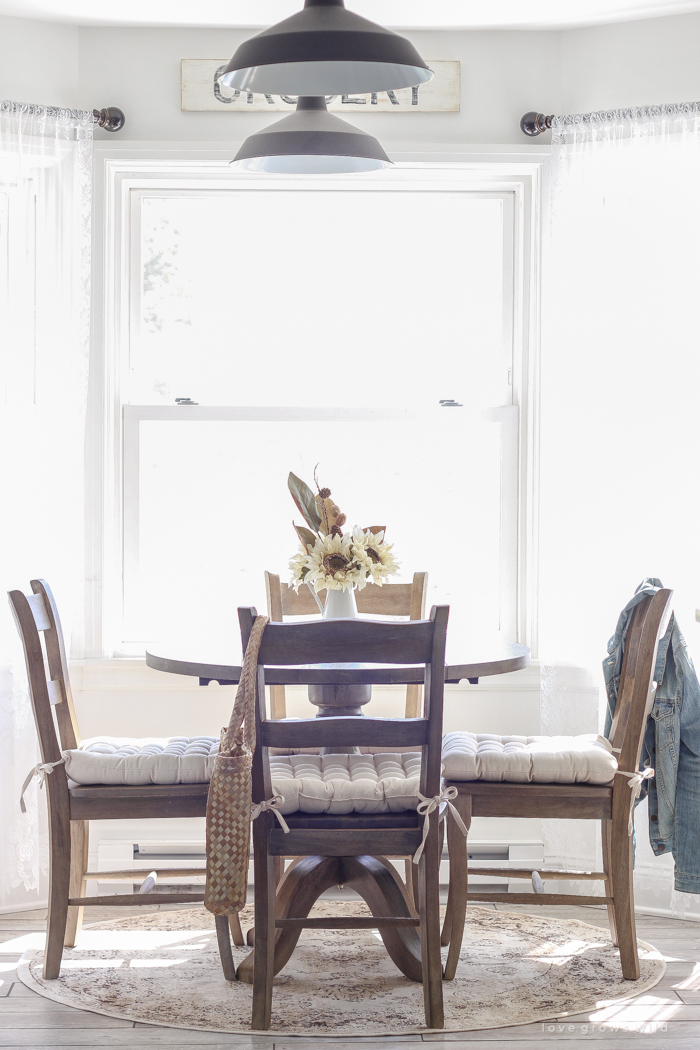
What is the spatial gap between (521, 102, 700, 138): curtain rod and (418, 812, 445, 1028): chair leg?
88.8 inches

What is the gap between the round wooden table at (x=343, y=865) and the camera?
240 centimetres

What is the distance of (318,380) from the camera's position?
11.7ft

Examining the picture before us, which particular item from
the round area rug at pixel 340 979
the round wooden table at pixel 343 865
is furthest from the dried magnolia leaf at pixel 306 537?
the round area rug at pixel 340 979

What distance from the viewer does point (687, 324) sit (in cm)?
322

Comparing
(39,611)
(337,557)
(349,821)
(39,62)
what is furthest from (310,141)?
(349,821)

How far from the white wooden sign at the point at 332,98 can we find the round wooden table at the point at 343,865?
1814mm

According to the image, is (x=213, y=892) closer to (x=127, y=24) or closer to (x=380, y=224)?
(x=380, y=224)

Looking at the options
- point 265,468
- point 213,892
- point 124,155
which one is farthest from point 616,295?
point 213,892

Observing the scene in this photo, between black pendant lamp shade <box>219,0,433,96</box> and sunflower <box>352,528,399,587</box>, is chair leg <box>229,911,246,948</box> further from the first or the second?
black pendant lamp shade <box>219,0,433,96</box>

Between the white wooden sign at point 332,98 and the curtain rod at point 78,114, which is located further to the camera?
the white wooden sign at point 332,98

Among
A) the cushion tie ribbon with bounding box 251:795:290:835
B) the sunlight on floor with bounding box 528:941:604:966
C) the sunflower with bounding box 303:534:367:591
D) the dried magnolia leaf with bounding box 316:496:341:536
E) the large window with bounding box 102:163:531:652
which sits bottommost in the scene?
the sunlight on floor with bounding box 528:941:604:966

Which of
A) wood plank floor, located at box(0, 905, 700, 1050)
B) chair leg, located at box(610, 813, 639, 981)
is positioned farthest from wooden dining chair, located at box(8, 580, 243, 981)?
chair leg, located at box(610, 813, 639, 981)

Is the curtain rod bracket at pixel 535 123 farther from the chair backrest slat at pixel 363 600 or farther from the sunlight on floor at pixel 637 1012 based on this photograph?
the sunlight on floor at pixel 637 1012

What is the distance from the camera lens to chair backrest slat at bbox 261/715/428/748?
217cm
